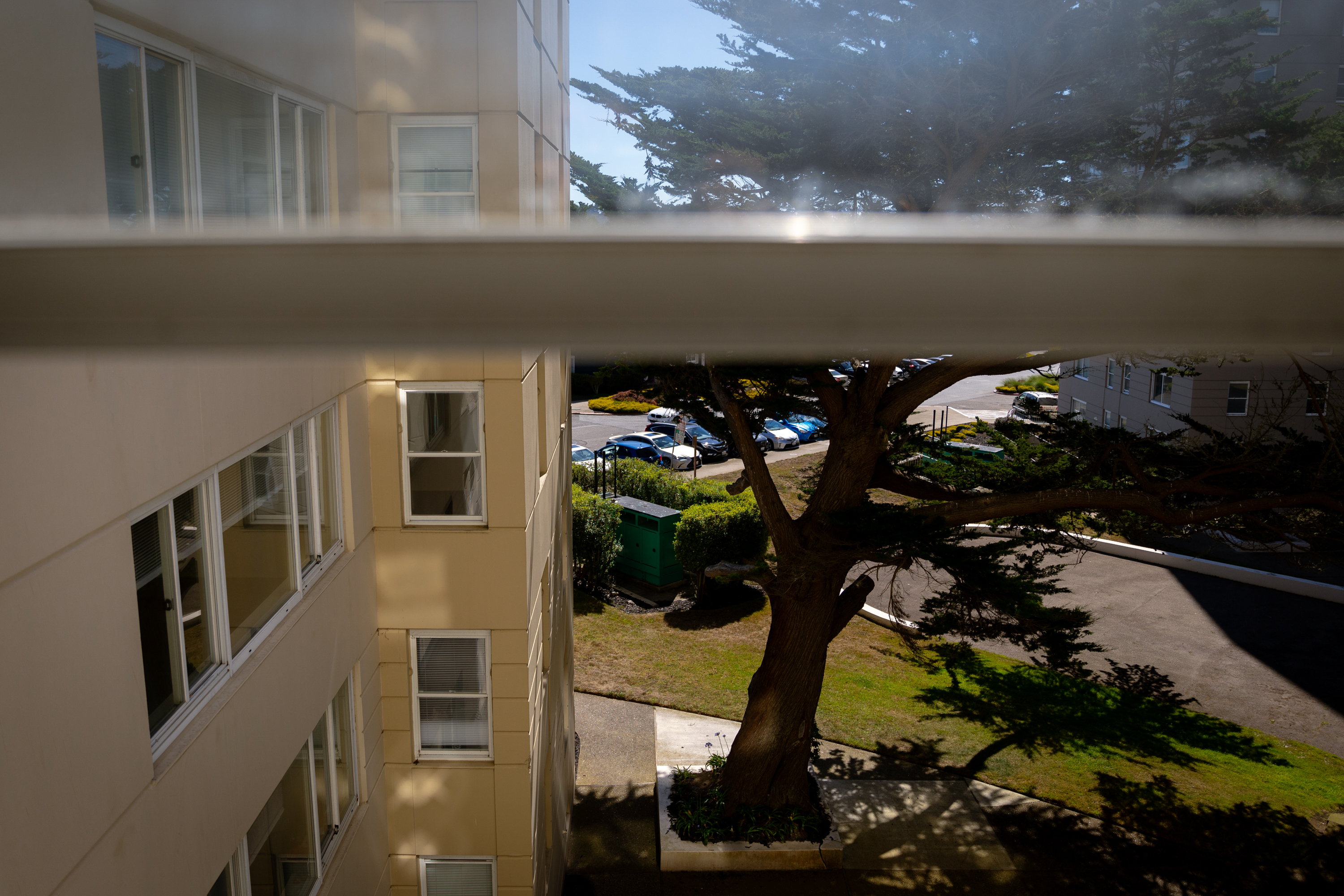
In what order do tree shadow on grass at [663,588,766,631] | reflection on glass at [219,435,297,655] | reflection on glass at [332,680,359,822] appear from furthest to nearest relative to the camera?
tree shadow on grass at [663,588,766,631]
reflection on glass at [332,680,359,822]
reflection on glass at [219,435,297,655]

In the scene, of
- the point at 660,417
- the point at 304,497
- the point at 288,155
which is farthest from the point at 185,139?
the point at 660,417

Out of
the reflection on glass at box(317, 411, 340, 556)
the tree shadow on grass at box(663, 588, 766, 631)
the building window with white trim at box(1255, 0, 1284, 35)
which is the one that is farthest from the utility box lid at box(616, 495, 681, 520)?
the building window with white trim at box(1255, 0, 1284, 35)

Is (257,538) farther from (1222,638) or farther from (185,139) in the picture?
(1222,638)

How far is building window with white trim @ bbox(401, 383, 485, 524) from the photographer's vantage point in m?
6.21

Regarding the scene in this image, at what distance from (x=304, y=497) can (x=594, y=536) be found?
510 inches

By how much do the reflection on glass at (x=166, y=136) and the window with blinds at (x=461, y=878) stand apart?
218 inches

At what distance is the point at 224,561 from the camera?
3877 millimetres

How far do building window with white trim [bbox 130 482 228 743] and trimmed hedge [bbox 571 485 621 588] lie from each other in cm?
1387

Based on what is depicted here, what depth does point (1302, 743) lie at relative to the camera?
41.7 ft

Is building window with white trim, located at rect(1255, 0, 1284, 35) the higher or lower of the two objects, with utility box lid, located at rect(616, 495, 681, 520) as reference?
higher

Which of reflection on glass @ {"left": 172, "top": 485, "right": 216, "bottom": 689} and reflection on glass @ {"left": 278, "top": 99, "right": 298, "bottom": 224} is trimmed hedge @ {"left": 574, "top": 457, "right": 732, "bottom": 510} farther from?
reflection on glass @ {"left": 172, "top": 485, "right": 216, "bottom": 689}

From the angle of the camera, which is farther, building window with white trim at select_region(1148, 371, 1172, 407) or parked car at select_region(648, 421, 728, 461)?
parked car at select_region(648, 421, 728, 461)

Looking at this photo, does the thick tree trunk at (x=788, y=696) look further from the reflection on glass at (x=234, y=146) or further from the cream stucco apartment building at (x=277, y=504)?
the reflection on glass at (x=234, y=146)

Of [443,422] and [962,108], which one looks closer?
[962,108]
